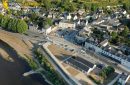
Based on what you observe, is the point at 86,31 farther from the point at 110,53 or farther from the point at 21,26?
the point at 21,26

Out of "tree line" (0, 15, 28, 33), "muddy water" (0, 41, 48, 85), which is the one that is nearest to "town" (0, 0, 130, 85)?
"tree line" (0, 15, 28, 33)

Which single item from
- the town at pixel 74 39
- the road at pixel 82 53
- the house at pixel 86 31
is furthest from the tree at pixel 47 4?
the road at pixel 82 53

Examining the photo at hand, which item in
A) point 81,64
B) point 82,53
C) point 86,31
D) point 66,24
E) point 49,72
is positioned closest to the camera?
point 49,72

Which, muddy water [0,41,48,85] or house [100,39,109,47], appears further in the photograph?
house [100,39,109,47]

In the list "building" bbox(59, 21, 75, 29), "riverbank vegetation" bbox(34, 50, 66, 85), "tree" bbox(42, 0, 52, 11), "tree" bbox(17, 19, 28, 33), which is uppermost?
"tree" bbox(42, 0, 52, 11)

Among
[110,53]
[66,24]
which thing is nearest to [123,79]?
[110,53]

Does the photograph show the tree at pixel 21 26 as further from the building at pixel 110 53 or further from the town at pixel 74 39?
the building at pixel 110 53

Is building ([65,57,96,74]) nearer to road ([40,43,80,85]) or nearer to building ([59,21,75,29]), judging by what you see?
road ([40,43,80,85])
